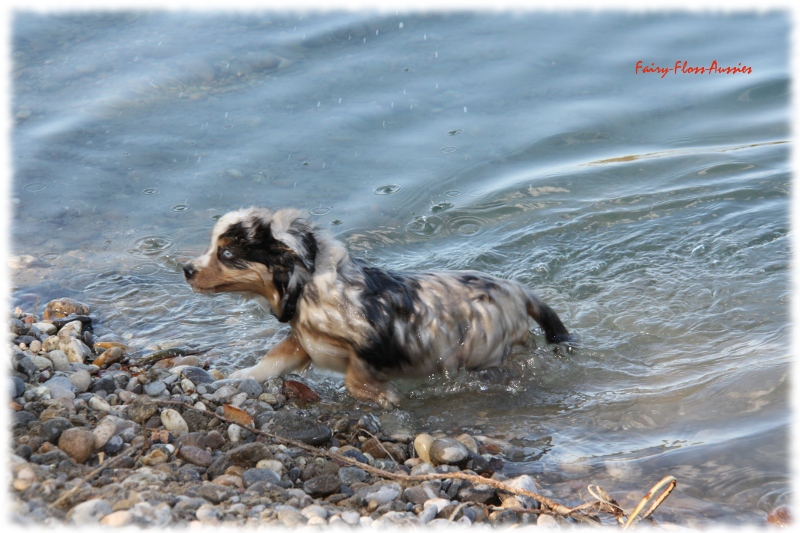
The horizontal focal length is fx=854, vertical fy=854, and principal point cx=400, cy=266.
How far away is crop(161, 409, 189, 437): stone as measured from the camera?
181 inches

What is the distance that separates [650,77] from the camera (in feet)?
34.1

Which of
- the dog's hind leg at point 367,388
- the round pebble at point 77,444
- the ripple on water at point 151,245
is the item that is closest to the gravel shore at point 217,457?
the round pebble at point 77,444

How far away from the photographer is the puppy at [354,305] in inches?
202

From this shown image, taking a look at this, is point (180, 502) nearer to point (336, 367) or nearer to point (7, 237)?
point (336, 367)

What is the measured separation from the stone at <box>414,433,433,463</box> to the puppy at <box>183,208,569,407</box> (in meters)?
0.57

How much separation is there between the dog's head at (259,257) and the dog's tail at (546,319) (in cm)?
163

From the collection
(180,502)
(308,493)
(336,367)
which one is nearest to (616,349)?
(336,367)

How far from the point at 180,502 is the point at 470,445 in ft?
6.63

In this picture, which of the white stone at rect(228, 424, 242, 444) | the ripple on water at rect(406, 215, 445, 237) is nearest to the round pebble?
the white stone at rect(228, 424, 242, 444)

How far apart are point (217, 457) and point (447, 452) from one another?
1284 mm

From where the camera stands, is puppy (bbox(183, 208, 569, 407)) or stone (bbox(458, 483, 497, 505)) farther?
puppy (bbox(183, 208, 569, 407))

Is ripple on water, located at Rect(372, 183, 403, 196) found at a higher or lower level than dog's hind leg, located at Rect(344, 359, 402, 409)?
higher

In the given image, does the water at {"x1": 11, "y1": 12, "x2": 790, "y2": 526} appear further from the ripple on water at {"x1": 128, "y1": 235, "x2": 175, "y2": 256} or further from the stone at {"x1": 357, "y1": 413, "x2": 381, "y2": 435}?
the stone at {"x1": 357, "y1": 413, "x2": 381, "y2": 435}

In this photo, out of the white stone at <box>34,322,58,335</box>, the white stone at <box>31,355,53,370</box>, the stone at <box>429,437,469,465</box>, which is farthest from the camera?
the white stone at <box>34,322,58,335</box>
